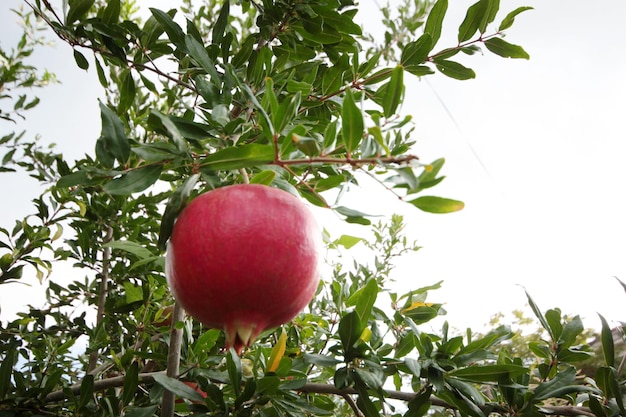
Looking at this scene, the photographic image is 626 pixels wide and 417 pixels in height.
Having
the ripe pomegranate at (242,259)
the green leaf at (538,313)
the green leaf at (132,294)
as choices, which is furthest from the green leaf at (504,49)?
the green leaf at (132,294)

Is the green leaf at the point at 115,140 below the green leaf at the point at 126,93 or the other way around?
below

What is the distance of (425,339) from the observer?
1.01 metres

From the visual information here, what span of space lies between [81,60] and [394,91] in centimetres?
97

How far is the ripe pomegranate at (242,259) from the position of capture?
2.04 feet

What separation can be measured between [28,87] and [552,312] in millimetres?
2560

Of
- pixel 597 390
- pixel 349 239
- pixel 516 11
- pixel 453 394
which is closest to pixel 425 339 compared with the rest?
pixel 453 394

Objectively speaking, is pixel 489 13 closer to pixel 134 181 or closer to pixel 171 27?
pixel 171 27

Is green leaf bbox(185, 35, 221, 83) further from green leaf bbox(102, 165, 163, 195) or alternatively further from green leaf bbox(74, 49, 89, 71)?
green leaf bbox(74, 49, 89, 71)

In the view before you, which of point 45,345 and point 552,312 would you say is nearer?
point 552,312

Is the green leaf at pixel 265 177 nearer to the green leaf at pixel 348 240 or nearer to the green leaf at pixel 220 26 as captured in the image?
the green leaf at pixel 348 240

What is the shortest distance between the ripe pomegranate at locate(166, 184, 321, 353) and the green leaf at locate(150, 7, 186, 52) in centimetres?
59

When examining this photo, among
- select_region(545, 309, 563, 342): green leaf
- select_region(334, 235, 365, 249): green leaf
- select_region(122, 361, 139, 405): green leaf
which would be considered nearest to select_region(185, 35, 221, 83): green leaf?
select_region(334, 235, 365, 249): green leaf

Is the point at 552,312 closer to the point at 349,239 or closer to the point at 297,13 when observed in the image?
the point at 349,239

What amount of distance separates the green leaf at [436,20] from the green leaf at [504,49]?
152 mm
